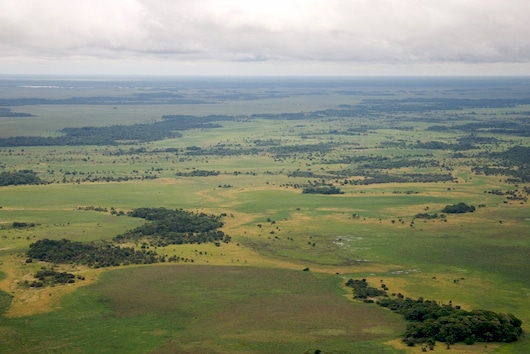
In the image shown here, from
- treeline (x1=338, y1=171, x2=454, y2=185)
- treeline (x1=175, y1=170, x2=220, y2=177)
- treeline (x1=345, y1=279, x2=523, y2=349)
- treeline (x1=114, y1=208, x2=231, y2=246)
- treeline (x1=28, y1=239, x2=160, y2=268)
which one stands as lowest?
treeline (x1=175, y1=170, x2=220, y2=177)

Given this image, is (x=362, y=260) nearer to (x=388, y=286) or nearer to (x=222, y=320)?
(x=388, y=286)

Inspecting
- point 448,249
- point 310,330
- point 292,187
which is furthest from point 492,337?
point 292,187

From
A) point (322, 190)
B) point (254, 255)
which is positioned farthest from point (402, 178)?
point (254, 255)

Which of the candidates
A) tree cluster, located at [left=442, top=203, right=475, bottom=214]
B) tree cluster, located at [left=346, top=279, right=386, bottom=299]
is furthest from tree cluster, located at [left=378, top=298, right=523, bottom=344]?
A: tree cluster, located at [left=442, top=203, right=475, bottom=214]

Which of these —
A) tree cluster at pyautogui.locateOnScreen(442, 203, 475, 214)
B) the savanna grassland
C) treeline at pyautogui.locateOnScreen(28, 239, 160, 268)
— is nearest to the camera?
the savanna grassland

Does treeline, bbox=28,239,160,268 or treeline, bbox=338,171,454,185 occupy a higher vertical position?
treeline, bbox=28,239,160,268

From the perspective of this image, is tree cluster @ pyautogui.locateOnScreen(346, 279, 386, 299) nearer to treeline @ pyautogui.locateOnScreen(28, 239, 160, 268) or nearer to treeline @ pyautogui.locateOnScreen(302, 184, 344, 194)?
treeline @ pyautogui.locateOnScreen(28, 239, 160, 268)

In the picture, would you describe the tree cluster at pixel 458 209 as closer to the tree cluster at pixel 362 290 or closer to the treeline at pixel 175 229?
the treeline at pixel 175 229

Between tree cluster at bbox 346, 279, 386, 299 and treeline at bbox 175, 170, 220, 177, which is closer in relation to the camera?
tree cluster at bbox 346, 279, 386, 299
